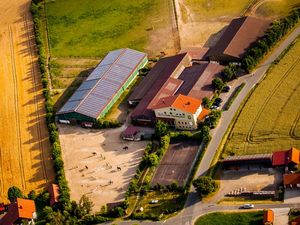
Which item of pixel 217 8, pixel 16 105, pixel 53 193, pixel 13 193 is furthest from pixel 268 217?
pixel 217 8

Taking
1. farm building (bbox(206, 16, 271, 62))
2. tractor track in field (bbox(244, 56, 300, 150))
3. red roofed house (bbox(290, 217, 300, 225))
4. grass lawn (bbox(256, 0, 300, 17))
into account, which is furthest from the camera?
grass lawn (bbox(256, 0, 300, 17))

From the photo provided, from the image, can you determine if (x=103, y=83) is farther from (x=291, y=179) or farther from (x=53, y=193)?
(x=291, y=179)

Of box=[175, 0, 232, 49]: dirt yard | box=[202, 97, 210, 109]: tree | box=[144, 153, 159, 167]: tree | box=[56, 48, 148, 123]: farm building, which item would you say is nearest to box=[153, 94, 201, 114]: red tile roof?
box=[202, 97, 210, 109]: tree

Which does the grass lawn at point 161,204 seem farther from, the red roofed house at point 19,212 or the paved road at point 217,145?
the red roofed house at point 19,212

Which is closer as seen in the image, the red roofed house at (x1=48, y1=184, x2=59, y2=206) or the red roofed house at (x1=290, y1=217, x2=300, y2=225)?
the red roofed house at (x1=290, y1=217, x2=300, y2=225)

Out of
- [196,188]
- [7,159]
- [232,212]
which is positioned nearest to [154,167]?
[196,188]

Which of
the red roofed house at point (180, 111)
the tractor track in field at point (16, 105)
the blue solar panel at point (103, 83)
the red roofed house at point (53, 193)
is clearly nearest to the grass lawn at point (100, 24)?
the blue solar panel at point (103, 83)

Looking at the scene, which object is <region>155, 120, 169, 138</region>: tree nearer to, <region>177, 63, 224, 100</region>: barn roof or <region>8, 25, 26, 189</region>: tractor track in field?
<region>177, 63, 224, 100</region>: barn roof
